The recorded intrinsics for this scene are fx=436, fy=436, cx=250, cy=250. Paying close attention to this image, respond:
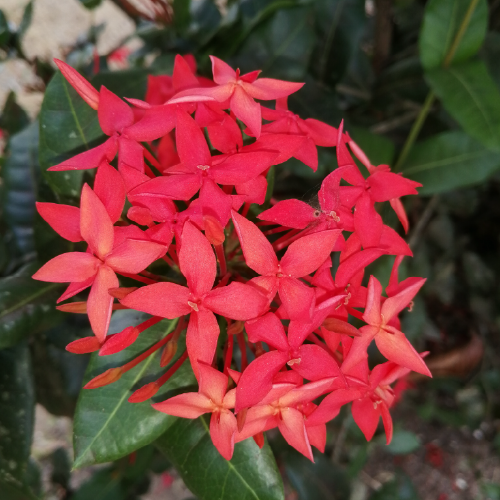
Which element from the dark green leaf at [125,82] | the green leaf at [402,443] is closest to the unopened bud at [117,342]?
the dark green leaf at [125,82]

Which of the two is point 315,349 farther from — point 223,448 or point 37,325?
point 37,325

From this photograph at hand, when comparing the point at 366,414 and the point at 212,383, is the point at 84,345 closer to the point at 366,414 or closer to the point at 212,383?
the point at 212,383

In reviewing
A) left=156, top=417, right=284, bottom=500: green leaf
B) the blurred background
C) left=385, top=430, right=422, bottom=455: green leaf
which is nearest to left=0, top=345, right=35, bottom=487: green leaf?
the blurred background

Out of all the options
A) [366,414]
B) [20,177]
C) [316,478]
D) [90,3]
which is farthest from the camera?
[316,478]

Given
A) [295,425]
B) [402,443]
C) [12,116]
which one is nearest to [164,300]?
[295,425]

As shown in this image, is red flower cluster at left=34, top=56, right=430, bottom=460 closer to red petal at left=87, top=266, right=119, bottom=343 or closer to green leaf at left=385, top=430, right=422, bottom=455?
red petal at left=87, top=266, right=119, bottom=343

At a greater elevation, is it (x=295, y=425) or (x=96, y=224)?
(x=96, y=224)
